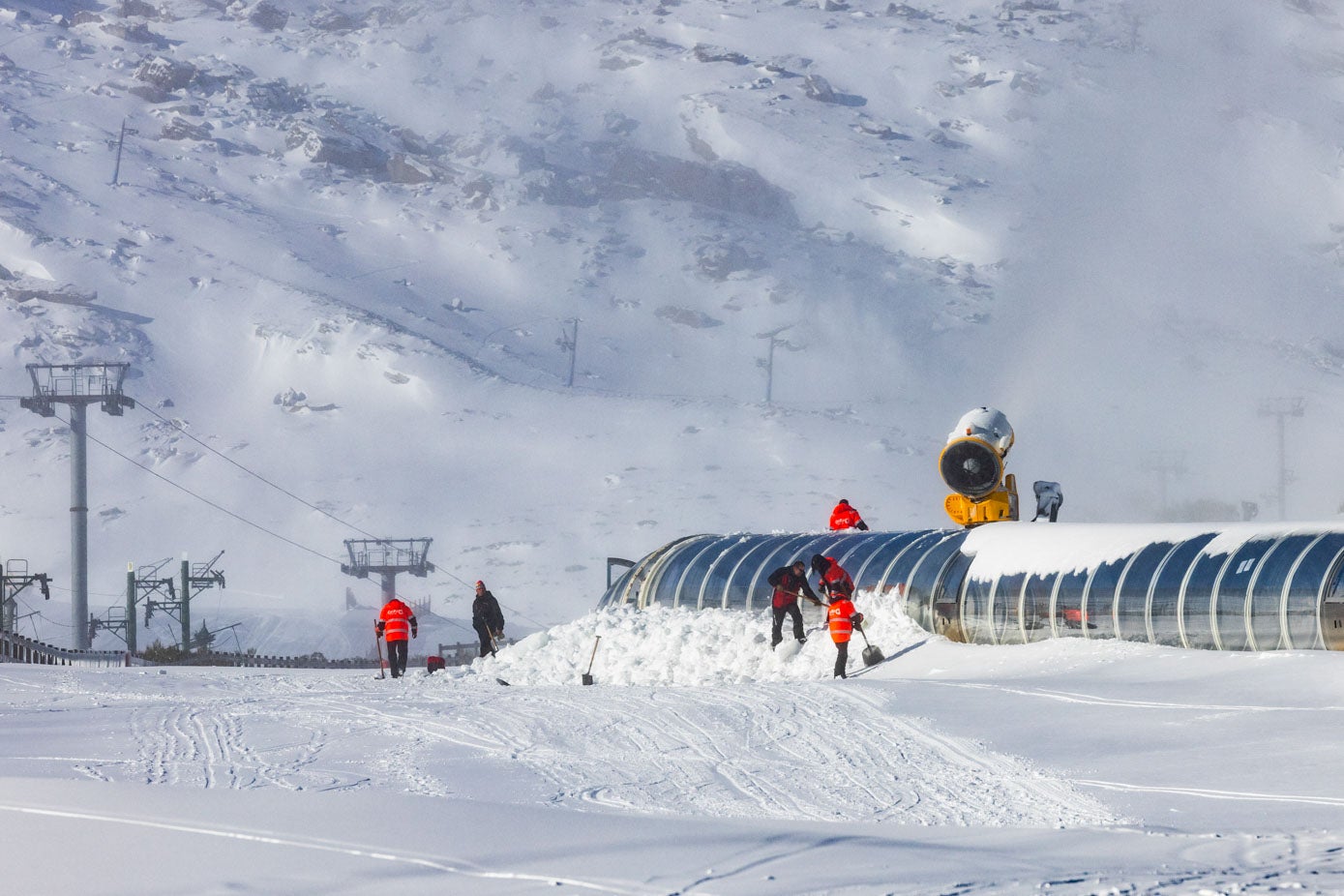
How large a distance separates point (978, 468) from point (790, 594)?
5063mm

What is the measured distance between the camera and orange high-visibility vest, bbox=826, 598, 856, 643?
16922 millimetres

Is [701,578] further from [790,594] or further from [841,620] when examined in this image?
[841,620]

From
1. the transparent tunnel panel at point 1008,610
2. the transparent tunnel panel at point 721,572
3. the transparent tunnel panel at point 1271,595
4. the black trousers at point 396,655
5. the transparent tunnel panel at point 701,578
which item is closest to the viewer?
the transparent tunnel panel at point 1271,595

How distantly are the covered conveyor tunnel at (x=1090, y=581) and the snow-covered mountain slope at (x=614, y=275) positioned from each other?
54536 mm

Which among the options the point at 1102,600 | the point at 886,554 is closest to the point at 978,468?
the point at 886,554

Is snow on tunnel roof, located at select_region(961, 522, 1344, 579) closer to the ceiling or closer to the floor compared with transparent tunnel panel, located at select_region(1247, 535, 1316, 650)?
closer to the ceiling

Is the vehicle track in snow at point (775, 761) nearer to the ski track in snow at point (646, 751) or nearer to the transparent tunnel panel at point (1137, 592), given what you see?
the ski track in snow at point (646, 751)

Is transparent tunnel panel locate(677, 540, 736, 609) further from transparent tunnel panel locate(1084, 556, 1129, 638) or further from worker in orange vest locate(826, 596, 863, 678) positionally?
transparent tunnel panel locate(1084, 556, 1129, 638)

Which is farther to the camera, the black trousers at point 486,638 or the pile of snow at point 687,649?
the black trousers at point 486,638

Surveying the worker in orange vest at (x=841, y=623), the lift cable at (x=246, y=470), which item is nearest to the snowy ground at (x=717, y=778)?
the worker in orange vest at (x=841, y=623)

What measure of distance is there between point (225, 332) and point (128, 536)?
2274 cm

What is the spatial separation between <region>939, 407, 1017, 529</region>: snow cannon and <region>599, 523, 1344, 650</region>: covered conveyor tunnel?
1525mm

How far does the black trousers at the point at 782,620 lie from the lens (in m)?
18.7

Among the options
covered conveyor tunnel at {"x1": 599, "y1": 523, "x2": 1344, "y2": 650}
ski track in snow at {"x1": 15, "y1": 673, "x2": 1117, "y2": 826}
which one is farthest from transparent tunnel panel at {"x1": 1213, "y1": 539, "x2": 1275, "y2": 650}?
ski track in snow at {"x1": 15, "y1": 673, "x2": 1117, "y2": 826}
